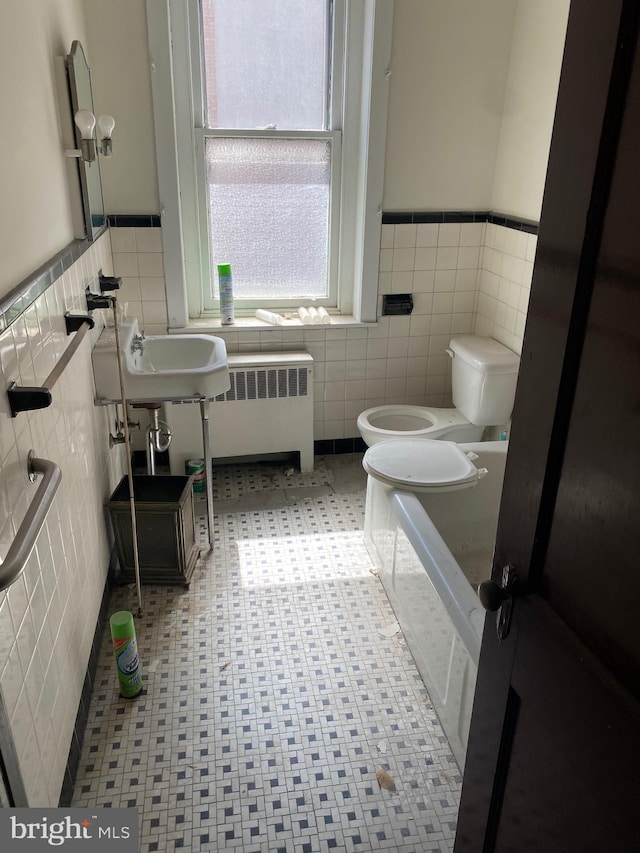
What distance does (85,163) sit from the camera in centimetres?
221

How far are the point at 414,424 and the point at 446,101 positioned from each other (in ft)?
5.08

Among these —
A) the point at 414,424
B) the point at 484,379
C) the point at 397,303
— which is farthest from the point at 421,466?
the point at 397,303

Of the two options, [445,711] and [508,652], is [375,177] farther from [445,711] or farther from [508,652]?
[508,652]

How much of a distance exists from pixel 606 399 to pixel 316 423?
278 cm

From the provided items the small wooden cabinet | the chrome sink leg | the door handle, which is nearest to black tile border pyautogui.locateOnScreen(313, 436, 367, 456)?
the chrome sink leg

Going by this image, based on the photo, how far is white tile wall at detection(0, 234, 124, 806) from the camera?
1295 millimetres

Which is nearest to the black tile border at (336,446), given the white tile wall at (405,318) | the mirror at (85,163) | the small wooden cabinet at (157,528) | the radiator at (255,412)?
the white tile wall at (405,318)

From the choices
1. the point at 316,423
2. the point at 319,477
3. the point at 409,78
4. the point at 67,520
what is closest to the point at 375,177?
the point at 409,78

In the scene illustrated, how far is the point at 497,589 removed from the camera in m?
0.99

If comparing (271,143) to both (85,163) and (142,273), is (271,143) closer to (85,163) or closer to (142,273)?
(142,273)

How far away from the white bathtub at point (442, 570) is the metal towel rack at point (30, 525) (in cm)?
113

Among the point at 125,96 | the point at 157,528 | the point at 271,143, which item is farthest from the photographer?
the point at 271,143

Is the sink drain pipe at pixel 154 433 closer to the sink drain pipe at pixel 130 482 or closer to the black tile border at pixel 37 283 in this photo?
the sink drain pipe at pixel 130 482

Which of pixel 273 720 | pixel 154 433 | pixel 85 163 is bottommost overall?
pixel 273 720
